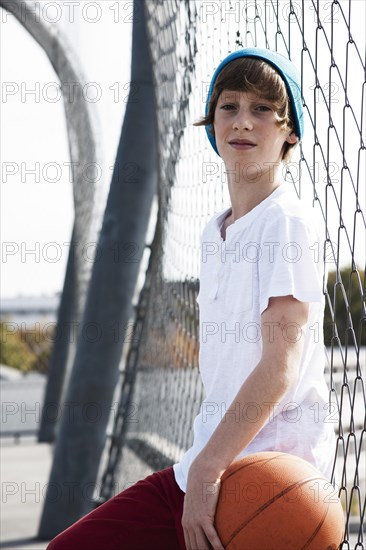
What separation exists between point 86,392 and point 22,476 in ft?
10.4

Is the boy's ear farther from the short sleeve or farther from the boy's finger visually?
the boy's finger

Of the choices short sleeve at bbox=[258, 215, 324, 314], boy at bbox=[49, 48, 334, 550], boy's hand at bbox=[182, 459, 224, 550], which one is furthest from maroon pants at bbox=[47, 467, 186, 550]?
short sleeve at bbox=[258, 215, 324, 314]

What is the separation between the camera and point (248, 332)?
2.16 m

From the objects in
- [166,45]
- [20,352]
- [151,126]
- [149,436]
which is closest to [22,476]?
[149,436]

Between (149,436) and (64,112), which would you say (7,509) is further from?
(64,112)

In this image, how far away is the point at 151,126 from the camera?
5.39m

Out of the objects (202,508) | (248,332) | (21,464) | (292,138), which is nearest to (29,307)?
(21,464)

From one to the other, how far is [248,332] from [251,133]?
463 mm

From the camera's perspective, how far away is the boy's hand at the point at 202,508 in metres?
2.02

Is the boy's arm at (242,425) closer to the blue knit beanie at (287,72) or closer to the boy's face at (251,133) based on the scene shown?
the boy's face at (251,133)

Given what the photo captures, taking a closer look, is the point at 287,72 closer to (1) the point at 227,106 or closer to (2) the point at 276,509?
(1) the point at 227,106

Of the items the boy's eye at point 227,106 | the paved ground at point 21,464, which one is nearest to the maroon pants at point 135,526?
the boy's eye at point 227,106

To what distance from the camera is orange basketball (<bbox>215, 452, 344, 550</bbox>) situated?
1.98 m

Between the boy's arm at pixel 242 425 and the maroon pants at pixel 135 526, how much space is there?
0.18 metres
